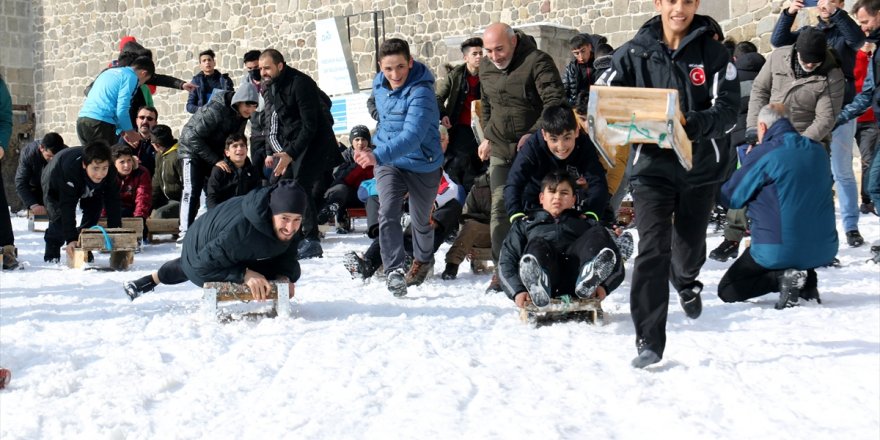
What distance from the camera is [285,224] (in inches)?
187

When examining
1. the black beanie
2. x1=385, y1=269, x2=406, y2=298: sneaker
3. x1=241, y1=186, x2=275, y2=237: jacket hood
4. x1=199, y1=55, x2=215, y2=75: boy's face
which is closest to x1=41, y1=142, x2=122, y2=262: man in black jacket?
x1=385, y1=269, x2=406, y2=298: sneaker

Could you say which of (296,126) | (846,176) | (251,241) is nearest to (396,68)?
(251,241)

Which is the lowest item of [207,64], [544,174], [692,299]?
[692,299]

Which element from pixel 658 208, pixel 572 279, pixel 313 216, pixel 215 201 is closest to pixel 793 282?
pixel 572 279

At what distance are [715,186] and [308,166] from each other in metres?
4.20

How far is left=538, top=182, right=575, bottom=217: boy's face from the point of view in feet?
16.5

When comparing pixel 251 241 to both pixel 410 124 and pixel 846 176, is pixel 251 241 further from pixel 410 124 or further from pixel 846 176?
pixel 846 176

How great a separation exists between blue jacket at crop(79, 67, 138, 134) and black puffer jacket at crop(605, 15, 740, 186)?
6.20 m

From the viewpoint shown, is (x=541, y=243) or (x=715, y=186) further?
(x=541, y=243)

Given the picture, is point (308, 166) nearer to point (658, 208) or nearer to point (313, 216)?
point (313, 216)

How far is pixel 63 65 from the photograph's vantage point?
22.0 m

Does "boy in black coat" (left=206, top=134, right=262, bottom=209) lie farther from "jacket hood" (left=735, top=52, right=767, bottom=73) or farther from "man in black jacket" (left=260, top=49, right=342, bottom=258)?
"jacket hood" (left=735, top=52, right=767, bottom=73)

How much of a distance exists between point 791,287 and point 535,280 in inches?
54.5

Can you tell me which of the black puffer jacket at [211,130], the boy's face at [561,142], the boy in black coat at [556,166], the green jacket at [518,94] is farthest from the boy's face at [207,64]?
the boy's face at [561,142]
